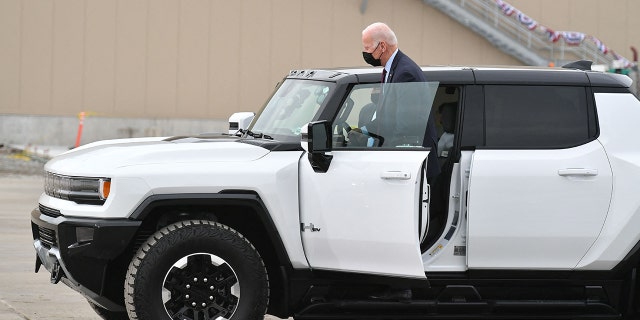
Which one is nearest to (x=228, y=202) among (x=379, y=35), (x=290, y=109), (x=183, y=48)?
(x=290, y=109)

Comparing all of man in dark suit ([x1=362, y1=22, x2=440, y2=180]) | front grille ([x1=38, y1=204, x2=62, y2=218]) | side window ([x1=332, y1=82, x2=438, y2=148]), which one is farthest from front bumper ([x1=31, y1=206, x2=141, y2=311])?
man in dark suit ([x1=362, y1=22, x2=440, y2=180])

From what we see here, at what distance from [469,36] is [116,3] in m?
9.63

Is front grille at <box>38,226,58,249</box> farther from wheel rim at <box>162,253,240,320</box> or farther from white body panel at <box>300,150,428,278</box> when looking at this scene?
white body panel at <box>300,150,428,278</box>

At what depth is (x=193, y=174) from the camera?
7.22 metres

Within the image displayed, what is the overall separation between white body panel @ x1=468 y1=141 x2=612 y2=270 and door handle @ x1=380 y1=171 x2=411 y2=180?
1.48 ft

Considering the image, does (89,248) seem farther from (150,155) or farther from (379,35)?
(379,35)

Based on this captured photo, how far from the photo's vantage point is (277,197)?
7.28 metres

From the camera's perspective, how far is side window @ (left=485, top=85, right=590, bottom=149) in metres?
7.67

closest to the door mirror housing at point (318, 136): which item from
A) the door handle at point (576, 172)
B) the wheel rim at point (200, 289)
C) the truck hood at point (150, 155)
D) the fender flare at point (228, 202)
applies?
the truck hood at point (150, 155)

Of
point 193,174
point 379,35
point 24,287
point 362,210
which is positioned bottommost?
point 24,287

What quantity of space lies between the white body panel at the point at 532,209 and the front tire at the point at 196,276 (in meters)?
1.30

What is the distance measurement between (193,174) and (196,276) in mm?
574

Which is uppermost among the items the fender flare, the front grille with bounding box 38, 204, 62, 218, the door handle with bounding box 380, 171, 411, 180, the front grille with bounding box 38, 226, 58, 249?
the door handle with bounding box 380, 171, 411, 180

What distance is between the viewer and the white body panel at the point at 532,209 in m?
7.43
